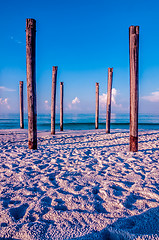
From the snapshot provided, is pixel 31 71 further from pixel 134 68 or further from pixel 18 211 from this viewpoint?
pixel 18 211

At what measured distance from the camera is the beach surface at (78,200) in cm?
163

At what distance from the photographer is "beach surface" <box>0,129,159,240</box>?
1.63m

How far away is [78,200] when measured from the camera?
7.45 ft

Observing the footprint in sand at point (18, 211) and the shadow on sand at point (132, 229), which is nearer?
the shadow on sand at point (132, 229)

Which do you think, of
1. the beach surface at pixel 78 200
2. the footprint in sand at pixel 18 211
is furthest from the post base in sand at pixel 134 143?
the footprint in sand at pixel 18 211

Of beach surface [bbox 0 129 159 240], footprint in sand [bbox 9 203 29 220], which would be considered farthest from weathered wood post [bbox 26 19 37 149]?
footprint in sand [bbox 9 203 29 220]

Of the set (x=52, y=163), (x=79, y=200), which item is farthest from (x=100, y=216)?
(x=52, y=163)

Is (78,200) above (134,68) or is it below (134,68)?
below

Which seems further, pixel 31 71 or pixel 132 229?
pixel 31 71

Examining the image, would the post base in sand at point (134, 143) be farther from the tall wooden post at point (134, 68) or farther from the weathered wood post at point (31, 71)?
the weathered wood post at point (31, 71)

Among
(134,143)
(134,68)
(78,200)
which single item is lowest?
(78,200)

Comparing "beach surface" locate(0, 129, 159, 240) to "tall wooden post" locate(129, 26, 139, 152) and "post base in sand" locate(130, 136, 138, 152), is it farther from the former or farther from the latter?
"tall wooden post" locate(129, 26, 139, 152)

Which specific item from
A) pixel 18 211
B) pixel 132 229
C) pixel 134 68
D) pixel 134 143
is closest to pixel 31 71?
pixel 134 68

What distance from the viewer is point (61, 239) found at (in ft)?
5.01
